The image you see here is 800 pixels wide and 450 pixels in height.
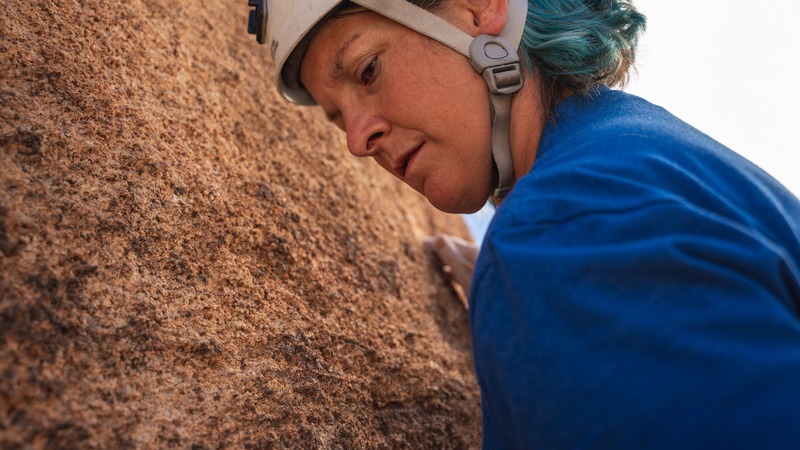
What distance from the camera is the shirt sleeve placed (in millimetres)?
838

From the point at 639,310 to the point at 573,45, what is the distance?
767 millimetres

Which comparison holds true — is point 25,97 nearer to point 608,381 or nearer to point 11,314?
point 11,314

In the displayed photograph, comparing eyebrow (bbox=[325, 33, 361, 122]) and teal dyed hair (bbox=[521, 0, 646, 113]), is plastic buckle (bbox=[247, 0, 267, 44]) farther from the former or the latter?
teal dyed hair (bbox=[521, 0, 646, 113])

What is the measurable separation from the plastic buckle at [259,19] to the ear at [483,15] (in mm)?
543

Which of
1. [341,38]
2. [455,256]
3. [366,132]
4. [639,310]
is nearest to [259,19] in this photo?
[341,38]

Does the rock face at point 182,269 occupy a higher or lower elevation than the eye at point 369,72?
lower

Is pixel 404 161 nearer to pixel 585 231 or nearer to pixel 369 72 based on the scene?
pixel 369 72

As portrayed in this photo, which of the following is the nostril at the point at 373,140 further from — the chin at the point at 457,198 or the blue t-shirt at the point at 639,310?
the blue t-shirt at the point at 639,310

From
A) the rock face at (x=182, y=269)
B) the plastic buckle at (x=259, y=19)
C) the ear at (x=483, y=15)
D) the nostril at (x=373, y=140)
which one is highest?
the ear at (x=483, y=15)

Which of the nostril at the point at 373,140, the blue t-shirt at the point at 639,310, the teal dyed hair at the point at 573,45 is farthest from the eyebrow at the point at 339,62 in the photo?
the blue t-shirt at the point at 639,310

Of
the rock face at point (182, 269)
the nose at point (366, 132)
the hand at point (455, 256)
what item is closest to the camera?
the rock face at point (182, 269)

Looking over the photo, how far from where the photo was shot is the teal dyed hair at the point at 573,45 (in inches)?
56.7

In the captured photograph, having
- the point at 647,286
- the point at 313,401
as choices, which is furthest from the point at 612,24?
the point at 313,401

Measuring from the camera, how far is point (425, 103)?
141 centimetres
